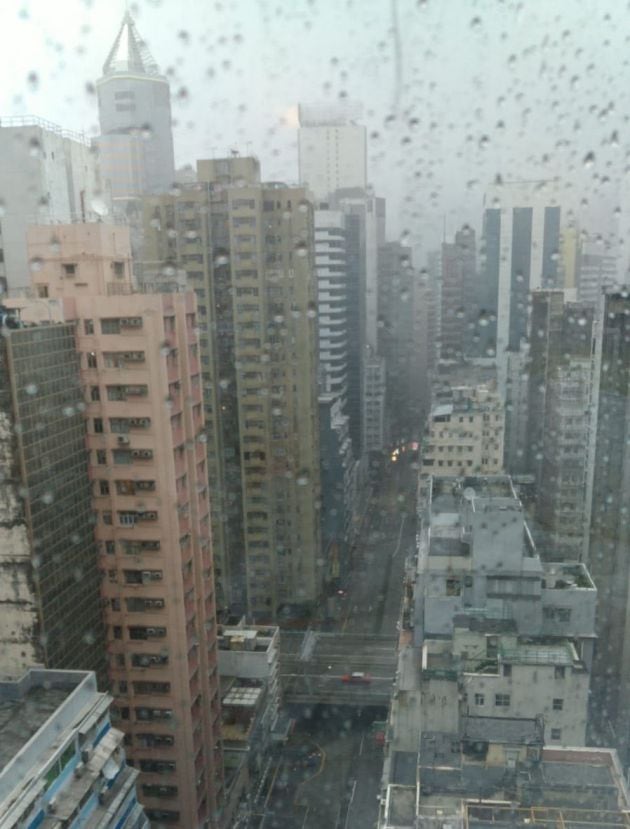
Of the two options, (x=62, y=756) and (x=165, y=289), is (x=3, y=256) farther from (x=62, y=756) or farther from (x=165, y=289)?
(x=62, y=756)

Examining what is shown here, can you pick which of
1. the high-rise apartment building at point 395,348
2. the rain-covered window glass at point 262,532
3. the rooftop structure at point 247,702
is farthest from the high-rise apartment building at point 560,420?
the high-rise apartment building at point 395,348

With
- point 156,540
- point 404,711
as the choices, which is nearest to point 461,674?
point 404,711

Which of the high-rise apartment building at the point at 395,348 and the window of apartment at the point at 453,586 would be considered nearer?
the window of apartment at the point at 453,586

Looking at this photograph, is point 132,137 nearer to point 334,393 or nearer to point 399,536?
point 334,393

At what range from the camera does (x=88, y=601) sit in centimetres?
469

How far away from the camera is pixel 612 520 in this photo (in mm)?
7141

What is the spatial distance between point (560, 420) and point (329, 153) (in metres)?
8.62

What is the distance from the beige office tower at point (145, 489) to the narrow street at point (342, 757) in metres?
1.39

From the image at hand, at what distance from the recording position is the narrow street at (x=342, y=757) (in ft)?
21.0

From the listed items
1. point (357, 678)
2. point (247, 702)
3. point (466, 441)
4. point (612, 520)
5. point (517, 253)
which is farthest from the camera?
point (517, 253)

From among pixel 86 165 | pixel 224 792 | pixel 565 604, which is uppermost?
pixel 86 165

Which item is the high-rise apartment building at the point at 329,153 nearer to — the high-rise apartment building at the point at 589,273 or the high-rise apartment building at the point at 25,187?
the high-rise apartment building at the point at 589,273

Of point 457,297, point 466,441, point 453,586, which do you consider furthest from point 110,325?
point 457,297

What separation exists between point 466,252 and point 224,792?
10.8 m
